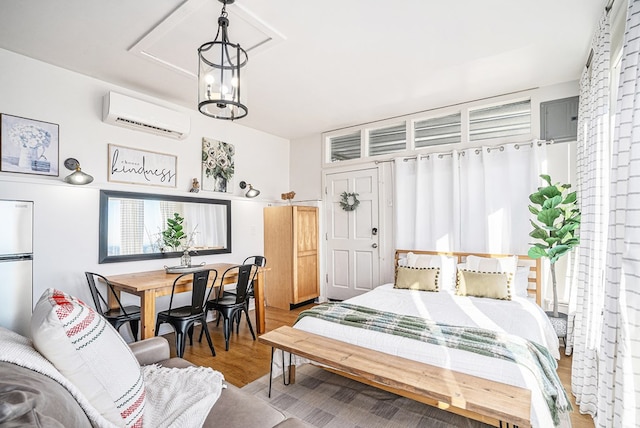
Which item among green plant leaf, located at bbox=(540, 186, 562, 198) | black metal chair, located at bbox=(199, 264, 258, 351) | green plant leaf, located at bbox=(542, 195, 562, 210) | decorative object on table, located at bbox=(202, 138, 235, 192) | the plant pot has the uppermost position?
decorative object on table, located at bbox=(202, 138, 235, 192)

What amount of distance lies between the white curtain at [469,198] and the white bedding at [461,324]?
0.88m

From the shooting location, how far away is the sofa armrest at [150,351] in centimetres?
184

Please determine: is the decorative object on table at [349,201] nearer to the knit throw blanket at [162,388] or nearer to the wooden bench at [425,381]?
the wooden bench at [425,381]

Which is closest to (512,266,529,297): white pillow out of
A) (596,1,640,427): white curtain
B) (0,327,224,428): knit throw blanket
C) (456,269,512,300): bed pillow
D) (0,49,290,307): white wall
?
(456,269,512,300): bed pillow

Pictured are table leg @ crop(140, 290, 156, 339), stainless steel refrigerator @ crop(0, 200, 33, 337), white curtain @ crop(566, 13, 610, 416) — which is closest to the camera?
white curtain @ crop(566, 13, 610, 416)

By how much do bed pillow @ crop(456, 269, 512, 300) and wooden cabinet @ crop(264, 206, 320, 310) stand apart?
233 cm

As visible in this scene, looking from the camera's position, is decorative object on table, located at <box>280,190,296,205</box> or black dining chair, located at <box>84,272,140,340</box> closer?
black dining chair, located at <box>84,272,140,340</box>

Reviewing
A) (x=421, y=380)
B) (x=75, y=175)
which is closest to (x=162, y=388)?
(x=421, y=380)

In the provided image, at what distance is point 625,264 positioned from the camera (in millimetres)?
1349

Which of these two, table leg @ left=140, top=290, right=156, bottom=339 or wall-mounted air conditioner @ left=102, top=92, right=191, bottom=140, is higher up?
wall-mounted air conditioner @ left=102, top=92, right=191, bottom=140

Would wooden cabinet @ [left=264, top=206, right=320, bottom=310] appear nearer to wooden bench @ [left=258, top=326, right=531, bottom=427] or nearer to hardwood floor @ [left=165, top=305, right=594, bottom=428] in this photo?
hardwood floor @ [left=165, top=305, right=594, bottom=428]

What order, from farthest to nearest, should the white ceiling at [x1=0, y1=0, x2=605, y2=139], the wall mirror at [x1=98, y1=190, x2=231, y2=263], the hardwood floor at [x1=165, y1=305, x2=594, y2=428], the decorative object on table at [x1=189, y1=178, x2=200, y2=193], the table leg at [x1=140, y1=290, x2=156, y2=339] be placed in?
the decorative object on table at [x1=189, y1=178, x2=200, y2=193], the wall mirror at [x1=98, y1=190, x2=231, y2=263], the table leg at [x1=140, y1=290, x2=156, y2=339], the hardwood floor at [x1=165, y1=305, x2=594, y2=428], the white ceiling at [x1=0, y1=0, x2=605, y2=139]

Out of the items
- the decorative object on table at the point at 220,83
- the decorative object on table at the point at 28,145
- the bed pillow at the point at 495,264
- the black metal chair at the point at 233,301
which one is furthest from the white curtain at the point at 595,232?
the decorative object on table at the point at 28,145

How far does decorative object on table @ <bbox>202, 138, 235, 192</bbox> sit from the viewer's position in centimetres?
431
